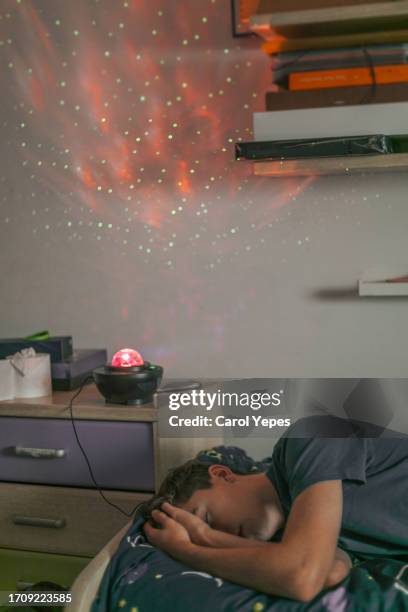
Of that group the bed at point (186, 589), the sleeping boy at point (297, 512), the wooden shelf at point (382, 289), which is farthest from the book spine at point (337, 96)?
the bed at point (186, 589)

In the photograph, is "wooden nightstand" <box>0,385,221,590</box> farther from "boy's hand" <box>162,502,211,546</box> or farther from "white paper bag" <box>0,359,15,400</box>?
"boy's hand" <box>162,502,211,546</box>

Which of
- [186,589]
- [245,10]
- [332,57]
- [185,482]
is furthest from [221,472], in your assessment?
[245,10]

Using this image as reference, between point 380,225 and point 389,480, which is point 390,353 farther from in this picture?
point 389,480

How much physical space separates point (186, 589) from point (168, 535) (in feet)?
0.49

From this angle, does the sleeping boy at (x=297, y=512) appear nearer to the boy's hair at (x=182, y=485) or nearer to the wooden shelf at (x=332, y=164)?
the boy's hair at (x=182, y=485)

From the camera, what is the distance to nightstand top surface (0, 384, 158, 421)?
6.46 ft

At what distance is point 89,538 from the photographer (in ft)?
6.49

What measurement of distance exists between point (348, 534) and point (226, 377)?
3.00 feet

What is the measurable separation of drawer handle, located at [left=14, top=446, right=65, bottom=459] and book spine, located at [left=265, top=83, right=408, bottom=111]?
3.37 ft

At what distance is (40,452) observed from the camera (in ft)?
6.62

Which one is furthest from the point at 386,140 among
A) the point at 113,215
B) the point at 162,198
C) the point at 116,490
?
the point at 116,490

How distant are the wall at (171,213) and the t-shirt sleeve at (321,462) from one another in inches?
32.2

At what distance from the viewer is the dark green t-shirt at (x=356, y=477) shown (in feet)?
4.39

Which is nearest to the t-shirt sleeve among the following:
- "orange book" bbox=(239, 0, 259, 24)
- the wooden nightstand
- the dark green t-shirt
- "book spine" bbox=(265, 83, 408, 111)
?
the dark green t-shirt
